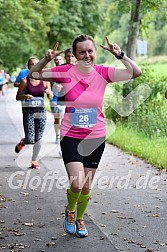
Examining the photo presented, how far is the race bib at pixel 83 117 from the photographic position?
606 centimetres

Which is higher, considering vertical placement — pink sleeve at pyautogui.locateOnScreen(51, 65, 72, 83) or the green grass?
pink sleeve at pyautogui.locateOnScreen(51, 65, 72, 83)

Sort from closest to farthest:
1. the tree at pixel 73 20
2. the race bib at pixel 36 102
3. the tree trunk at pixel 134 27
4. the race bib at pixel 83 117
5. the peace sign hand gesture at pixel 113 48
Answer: the peace sign hand gesture at pixel 113 48 → the race bib at pixel 83 117 → the race bib at pixel 36 102 → the tree trunk at pixel 134 27 → the tree at pixel 73 20

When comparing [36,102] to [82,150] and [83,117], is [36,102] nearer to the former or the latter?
[82,150]

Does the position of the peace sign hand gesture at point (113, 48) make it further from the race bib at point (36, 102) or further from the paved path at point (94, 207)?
the race bib at point (36, 102)

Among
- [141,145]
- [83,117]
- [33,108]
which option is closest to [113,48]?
[83,117]

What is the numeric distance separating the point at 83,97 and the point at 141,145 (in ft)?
23.5

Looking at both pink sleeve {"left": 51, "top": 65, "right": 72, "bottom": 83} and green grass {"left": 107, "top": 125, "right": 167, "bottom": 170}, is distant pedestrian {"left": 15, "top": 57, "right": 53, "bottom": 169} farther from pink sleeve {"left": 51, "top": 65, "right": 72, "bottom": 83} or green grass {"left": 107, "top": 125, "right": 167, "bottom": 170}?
pink sleeve {"left": 51, "top": 65, "right": 72, "bottom": 83}

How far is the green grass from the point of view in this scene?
1128 cm

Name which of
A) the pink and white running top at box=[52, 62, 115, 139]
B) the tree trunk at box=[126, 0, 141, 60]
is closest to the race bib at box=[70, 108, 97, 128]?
the pink and white running top at box=[52, 62, 115, 139]

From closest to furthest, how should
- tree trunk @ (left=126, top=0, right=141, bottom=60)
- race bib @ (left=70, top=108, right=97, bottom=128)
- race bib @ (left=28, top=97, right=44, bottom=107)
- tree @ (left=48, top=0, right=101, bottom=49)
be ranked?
race bib @ (left=70, top=108, right=97, bottom=128) → race bib @ (left=28, top=97, right=44, bottom=107) → tree trunk @ (left=126, top=0, right=141, bottom=60) → tree @ (left=48, top=0, right=101, bottom=49)

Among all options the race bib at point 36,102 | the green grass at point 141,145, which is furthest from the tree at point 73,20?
the race bib at point 36,102

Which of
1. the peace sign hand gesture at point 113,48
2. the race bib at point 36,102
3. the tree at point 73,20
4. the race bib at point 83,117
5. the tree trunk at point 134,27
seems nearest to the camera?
the peace sign hand gesture at point 113,48

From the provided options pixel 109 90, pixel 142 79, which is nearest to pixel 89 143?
pixel 142 79

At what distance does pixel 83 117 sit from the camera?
6.05 m
